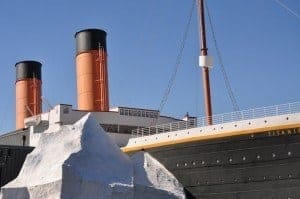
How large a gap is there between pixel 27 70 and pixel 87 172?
2362 cm

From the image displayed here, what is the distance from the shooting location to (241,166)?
19812 millimetres

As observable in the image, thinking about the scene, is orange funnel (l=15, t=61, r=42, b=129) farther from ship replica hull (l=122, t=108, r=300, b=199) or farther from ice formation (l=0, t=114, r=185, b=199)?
ship replica hull (l=122, t=108, r=300, b=199)

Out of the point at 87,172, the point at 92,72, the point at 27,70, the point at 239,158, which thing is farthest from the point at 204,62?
the point at 27,70

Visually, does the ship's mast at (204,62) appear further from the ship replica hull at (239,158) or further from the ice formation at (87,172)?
the ice formation at (87,172)

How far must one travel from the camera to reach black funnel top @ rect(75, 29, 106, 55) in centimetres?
3581

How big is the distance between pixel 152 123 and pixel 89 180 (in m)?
12.9

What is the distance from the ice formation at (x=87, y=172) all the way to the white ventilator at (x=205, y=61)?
17.4ft

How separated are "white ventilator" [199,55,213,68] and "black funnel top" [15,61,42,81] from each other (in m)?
20.1

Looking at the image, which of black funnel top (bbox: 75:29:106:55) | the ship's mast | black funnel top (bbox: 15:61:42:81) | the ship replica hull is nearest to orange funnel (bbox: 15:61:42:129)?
black funnel top (bbox: 15:61:42:81)

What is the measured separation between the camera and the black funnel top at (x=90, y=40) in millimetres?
35812

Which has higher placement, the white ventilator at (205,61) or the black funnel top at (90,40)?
the black funnel top at (90,40)

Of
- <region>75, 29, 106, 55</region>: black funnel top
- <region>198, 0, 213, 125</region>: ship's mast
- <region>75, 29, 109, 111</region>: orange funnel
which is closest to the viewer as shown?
<region>198, 0, 213, 125</region>: ship's mast

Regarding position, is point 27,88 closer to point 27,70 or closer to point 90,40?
point 27,70

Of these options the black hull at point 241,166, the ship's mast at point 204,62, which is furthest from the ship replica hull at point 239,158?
the ship's mast at point 204,62
